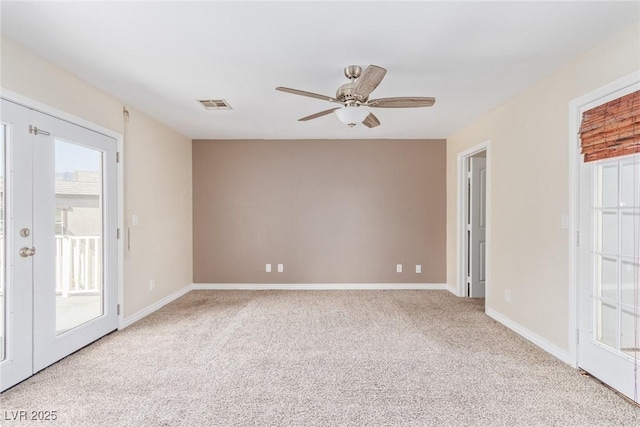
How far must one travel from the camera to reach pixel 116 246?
3449 mm

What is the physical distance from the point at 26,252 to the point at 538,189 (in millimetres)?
4170

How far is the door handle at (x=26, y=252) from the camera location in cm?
235

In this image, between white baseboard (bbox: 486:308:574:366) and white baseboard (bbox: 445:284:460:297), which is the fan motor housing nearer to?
white baseboard (bbox: 486:308:574:366)

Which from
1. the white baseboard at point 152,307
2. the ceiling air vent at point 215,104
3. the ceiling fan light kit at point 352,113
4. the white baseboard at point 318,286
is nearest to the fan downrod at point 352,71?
the ceiling fan light kit at point 352,113

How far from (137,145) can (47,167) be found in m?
1.34

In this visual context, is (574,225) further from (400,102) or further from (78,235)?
(78,235)

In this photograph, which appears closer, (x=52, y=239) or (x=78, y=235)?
(x=52, y=239)

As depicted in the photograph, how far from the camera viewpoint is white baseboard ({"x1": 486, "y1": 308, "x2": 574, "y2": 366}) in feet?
8.86

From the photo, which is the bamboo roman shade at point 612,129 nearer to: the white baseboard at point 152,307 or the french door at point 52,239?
the french door at point 52,239

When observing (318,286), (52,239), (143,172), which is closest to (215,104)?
(143,172)

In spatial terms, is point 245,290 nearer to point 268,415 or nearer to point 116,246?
point 116,246

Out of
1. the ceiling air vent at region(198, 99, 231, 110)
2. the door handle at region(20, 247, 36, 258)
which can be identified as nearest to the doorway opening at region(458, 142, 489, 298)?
the ceiling air vent at region(198, 99, 231, 110)

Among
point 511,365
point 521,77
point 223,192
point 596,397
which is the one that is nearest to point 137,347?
point 223,192

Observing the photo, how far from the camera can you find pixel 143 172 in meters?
3.96
